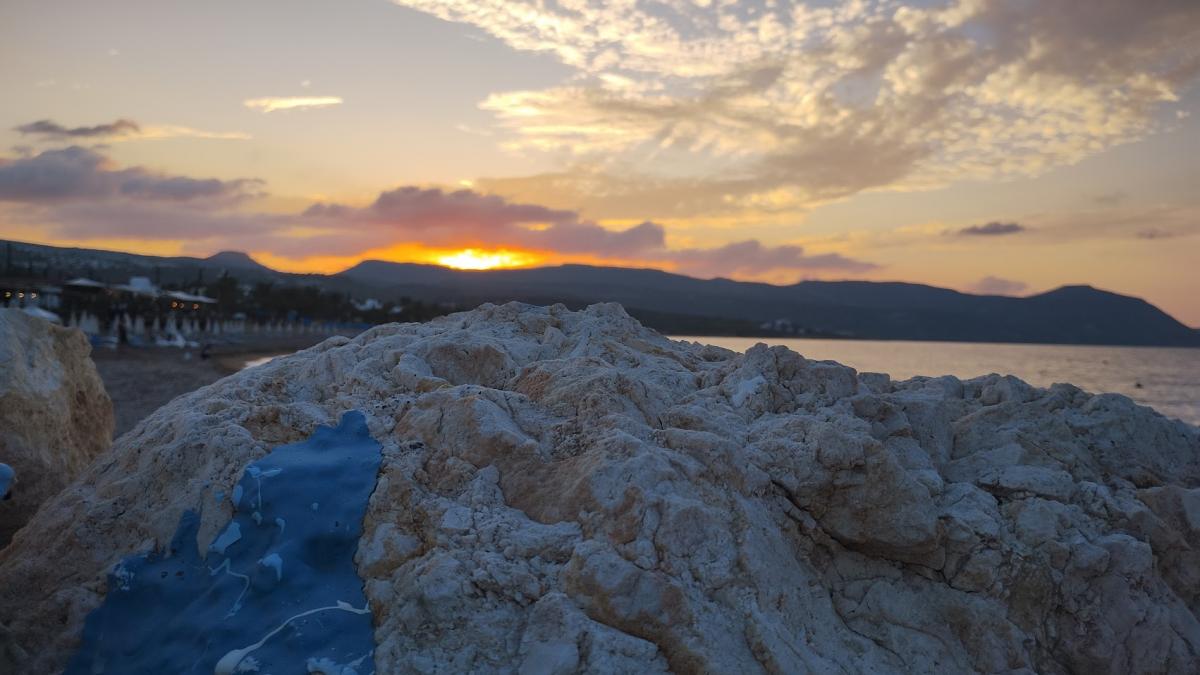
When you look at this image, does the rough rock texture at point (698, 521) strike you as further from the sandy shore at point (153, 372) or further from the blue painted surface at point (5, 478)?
the sandy shore at point (153, 372)

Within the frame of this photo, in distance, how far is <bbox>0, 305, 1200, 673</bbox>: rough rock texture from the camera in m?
4.13

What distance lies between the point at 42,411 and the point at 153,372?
28391 millimetres

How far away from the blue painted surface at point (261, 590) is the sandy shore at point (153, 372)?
12.1 meters

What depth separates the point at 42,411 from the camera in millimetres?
7410

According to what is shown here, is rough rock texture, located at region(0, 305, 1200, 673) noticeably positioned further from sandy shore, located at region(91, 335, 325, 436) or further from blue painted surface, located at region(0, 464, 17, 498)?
sandy shore, located at region(91, 335, 325, 436)

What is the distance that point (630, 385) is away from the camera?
18.7 ft

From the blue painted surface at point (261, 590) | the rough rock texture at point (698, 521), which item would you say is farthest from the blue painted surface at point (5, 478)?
the blue painted surface at point (261, 590)

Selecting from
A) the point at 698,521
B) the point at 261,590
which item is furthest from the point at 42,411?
the point at 698,521

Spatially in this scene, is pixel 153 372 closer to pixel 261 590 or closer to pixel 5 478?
pixel 5 478

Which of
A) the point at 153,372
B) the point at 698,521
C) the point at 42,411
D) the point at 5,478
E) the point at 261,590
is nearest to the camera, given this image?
the point at 698,521

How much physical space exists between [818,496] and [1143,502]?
2.65 m

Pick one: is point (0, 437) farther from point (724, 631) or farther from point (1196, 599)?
point (1196, 599)

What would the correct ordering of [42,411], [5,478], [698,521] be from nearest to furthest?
[698,521] → [5,478] → [42,411]

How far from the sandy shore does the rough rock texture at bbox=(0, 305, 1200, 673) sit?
11732mm
